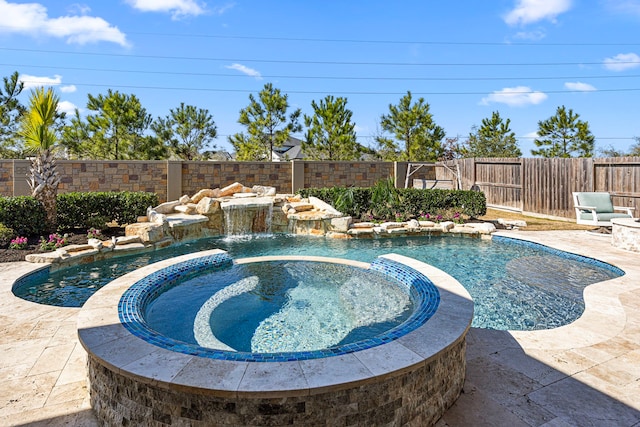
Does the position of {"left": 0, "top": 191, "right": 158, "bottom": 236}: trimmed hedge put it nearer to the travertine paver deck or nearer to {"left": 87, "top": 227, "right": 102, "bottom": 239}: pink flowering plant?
{"left": 87, "top": 227, "right": 102, "bottom": 239}: pink flowering plant

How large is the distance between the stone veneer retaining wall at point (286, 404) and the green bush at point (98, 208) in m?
6.87

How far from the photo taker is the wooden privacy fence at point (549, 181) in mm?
9141

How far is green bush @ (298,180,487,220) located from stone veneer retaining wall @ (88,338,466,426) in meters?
7.79

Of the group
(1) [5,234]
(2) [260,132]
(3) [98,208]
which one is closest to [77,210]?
(3) [98,208]

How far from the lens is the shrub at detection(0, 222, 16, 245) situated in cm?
673

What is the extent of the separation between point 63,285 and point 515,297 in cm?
600

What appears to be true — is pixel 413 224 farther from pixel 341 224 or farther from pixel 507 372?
pixel 507 372

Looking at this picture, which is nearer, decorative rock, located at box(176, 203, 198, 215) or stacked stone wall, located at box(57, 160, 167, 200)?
decorative rock, located at box(176, 203, 198, 215)

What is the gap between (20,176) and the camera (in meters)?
10.6

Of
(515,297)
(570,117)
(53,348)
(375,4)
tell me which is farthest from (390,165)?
(570,117)

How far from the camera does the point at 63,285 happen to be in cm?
517

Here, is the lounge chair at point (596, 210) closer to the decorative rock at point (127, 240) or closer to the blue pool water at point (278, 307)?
the blue pool water at point (278, 307)

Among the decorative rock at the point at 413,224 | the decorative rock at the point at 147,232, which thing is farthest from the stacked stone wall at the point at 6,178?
the decorative rock at the point at 413,224

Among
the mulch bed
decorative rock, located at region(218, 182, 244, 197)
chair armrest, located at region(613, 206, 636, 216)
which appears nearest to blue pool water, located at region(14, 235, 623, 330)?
the mulch bed
